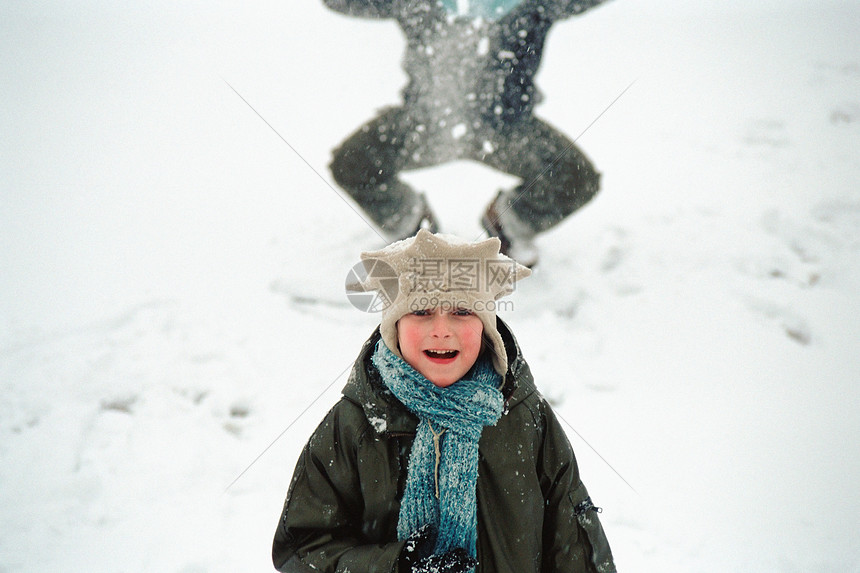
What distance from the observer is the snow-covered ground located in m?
2.31

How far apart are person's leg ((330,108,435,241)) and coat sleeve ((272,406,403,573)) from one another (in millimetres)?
2023

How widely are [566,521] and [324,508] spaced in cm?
49

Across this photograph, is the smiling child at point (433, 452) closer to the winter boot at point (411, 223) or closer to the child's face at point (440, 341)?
the child's face at point (440, 341)

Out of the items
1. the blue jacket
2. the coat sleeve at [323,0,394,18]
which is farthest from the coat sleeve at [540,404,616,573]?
the coat sleeve at [323,0,394,18]

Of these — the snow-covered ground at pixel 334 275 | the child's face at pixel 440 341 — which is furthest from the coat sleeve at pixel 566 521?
Answer: the snow-covered ground at pixel 334 275

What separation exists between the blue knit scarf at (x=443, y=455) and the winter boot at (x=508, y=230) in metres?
2.15

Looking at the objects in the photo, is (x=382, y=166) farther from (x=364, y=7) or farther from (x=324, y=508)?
(x=324, y=508)

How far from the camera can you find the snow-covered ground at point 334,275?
231 centimetres

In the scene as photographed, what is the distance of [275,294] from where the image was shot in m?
3.45

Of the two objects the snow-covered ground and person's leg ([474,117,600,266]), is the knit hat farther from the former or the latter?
person's leg ([474,117,600,266])

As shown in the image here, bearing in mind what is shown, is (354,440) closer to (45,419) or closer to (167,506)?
(167,506)

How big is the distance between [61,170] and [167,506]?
9.34ft

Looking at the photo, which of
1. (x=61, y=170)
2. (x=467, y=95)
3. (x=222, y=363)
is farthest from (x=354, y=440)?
(x=61, y=170)

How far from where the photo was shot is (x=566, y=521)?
1.33m
